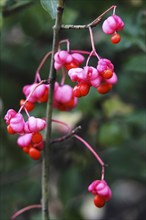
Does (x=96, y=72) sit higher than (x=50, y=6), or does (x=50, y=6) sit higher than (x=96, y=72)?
(x=50, y=6)

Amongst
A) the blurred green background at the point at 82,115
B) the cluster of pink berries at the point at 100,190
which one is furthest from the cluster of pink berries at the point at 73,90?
the blurred green background at the point at 82,115

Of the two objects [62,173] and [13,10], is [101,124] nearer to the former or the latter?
[62,173]

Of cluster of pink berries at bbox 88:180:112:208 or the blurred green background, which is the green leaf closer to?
cluster of pink berries at bbox 88:180:112:208

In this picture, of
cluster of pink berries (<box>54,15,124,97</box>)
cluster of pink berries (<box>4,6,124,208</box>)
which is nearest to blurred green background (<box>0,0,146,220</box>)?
cluster of pink berries (<box>4,6,124,208</box>)

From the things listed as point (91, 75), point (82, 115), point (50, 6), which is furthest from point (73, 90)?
point (82, 115)

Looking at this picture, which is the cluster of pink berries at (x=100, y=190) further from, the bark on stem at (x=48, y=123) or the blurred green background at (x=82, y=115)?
the blurred green background at (x=82, y=115)

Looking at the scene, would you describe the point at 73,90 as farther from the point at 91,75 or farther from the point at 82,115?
the point at 82,115

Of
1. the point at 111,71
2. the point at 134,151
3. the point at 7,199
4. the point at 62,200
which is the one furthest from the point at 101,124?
the point at 111,71

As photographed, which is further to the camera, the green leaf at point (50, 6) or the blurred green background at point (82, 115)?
the blurred green background at point (82, 115)
